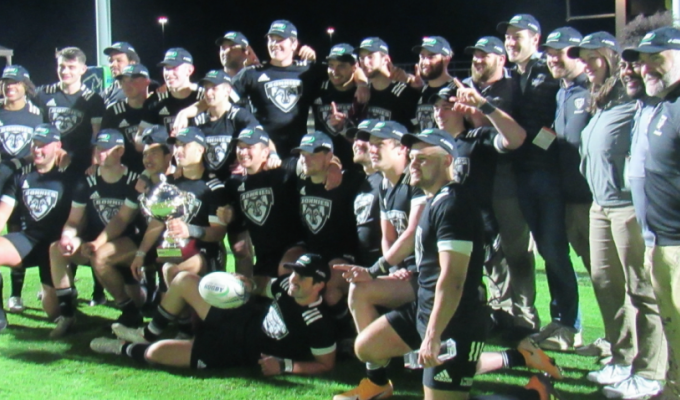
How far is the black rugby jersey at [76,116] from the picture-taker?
6848mm

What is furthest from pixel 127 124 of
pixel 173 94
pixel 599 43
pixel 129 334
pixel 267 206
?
pixel 599 43

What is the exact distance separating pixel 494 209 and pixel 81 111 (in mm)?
3928

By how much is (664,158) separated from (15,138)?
5.59 metres

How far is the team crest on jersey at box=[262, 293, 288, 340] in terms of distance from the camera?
15.8 feet

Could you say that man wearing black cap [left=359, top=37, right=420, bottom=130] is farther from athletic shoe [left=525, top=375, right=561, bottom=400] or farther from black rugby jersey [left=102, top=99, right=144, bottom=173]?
athletic shoe [left=525, top=375, right=561, bottom=400]

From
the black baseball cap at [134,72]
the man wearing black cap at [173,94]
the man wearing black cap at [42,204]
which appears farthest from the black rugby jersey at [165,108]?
the man wearing black cap at [42,204]

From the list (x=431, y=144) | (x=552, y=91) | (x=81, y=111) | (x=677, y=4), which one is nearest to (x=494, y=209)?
(x=552, y=91)

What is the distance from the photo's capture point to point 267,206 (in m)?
5.52

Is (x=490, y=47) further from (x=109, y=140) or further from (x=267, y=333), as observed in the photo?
(x=109, y=140)

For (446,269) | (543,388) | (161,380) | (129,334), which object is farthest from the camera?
(129,334)

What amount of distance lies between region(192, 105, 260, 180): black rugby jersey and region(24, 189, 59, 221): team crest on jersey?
140cm

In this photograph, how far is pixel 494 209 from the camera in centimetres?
548

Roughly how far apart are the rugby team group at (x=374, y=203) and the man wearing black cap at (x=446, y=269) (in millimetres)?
10

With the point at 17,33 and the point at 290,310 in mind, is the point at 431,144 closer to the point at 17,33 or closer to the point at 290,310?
the point at 290,310
